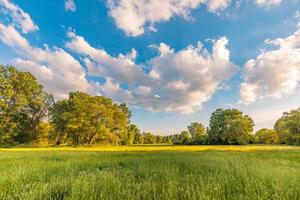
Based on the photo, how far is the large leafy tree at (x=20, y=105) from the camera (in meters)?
41.4

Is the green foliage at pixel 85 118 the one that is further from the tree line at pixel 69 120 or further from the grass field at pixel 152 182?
the grass field at pixel 152 182

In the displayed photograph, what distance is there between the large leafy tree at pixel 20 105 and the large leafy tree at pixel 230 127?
59828 mm

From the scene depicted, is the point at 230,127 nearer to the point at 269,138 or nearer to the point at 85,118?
the point at 269,138

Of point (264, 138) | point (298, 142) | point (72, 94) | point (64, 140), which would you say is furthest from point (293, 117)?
point (64, 140)

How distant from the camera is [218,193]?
365cm

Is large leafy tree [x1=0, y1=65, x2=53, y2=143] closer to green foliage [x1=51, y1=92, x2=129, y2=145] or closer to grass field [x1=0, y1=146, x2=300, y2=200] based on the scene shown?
green foliage [x1=51, y1=92, x2=129, y2=145]

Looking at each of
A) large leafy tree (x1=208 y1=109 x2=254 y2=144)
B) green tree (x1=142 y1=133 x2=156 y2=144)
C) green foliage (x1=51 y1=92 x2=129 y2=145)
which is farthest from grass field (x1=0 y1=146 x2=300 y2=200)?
green tree (x1=142 y1=133 x2=156 y2=144)

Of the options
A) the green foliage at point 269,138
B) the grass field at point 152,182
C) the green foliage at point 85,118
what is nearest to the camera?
the grass field at point 152,182

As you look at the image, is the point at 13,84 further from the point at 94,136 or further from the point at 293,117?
the point at 293,117

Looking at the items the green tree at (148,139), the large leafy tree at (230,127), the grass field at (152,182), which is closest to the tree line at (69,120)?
the large leafy tree at (230,127)

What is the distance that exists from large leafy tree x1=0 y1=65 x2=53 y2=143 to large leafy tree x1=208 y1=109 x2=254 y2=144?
59.8m

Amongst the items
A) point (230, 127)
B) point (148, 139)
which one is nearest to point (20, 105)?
point (230, 127)

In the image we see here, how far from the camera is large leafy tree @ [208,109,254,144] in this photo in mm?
71938

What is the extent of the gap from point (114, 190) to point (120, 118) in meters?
61.8
